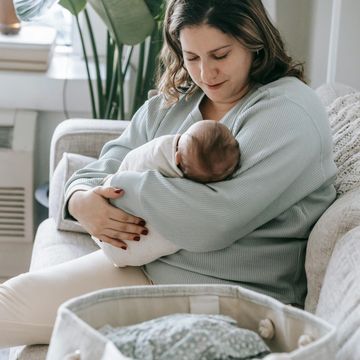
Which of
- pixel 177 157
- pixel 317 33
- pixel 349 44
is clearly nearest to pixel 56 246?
pixel 177 157

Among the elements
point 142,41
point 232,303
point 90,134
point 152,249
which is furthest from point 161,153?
point 142,41

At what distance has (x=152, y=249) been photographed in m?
1.85

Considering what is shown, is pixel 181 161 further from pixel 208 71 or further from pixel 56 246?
pixel 56 246

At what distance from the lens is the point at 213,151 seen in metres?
1.73

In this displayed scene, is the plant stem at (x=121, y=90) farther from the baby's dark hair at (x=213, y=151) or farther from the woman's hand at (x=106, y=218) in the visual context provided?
the baby's dark hair at (x=213, y=151)

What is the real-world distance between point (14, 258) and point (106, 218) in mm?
1383

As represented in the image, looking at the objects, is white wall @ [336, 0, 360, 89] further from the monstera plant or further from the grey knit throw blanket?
the monstera plant

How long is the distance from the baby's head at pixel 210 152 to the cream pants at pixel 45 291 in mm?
300

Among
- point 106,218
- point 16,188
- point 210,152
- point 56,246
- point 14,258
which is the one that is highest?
point 210,152

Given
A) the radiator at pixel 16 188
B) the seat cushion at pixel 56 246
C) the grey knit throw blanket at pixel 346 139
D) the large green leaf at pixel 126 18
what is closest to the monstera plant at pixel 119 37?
the large green leaf at pixel 126 18

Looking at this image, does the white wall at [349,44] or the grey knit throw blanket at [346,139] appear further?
the white wall at [349,44]

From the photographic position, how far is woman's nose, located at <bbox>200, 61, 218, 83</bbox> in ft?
6.24

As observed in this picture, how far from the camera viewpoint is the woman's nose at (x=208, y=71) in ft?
6.24

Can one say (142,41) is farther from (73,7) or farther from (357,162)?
(357,162)
